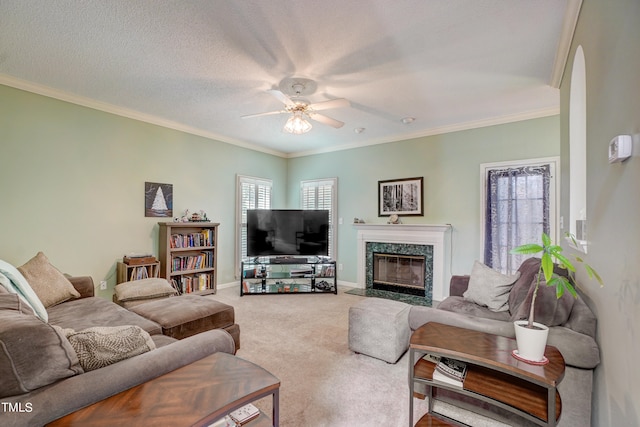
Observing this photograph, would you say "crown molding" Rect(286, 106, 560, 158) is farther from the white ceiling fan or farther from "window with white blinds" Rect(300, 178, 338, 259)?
the white ceiling fan

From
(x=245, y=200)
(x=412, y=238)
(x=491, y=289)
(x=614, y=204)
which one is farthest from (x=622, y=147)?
(x=245, y=200)

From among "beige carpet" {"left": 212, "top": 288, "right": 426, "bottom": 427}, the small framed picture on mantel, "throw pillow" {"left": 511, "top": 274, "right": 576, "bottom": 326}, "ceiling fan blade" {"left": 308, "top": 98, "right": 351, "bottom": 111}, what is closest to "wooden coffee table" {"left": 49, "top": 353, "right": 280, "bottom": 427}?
"beige carpet" {"left": 212, "top": 288, "right": 426, "bottom": 427}

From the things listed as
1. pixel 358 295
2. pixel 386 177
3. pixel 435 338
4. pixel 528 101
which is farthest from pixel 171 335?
pixel 528 101

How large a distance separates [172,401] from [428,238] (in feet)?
13.9

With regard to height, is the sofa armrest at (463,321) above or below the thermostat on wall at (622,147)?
below

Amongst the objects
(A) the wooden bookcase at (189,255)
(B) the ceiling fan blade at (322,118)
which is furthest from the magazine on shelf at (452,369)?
(A) the wooden bookcase at (189,255)

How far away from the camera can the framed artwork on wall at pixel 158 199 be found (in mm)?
4309

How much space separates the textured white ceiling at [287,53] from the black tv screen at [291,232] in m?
1.93

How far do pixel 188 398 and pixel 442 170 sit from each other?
4.50 meters

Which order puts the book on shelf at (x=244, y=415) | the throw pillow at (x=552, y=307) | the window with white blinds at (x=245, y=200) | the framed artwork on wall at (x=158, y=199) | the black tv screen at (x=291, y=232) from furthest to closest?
the window with white blinds at (x=245, y=200) < the black tv screen at (x=291, y=232) < the framed artwork on wall at (x=158, y=199) < the throw pillow at (x=552, y=307) < the book on shelf at (x=244, y=415)

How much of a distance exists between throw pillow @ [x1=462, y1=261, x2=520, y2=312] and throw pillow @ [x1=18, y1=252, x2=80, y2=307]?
3.74 m

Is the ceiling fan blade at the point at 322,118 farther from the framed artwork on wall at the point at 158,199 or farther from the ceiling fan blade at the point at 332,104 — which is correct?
the framed artwork on wall at the point at 158,199

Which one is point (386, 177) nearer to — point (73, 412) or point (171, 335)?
point (171, 335)

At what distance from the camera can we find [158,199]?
4418 mm
